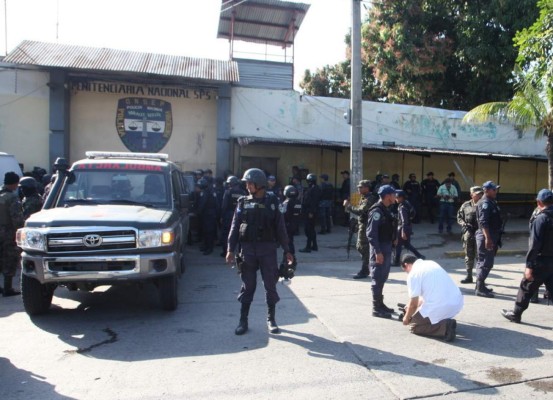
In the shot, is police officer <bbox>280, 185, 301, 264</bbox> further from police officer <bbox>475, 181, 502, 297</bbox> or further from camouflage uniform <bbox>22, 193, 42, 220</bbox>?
camouflage uniform <bbox>22, 193, 42, 220</bbox>

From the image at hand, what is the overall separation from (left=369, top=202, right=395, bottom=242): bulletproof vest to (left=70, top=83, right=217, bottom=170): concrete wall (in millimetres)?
10433

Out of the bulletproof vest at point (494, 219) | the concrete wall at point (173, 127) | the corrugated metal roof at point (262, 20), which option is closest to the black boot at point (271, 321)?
the bulletproof vest at point (494, 219)

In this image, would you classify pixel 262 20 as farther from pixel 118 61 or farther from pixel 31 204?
pixel 31 204

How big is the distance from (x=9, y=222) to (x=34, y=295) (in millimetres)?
1667

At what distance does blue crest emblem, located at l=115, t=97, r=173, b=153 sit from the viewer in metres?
15.3

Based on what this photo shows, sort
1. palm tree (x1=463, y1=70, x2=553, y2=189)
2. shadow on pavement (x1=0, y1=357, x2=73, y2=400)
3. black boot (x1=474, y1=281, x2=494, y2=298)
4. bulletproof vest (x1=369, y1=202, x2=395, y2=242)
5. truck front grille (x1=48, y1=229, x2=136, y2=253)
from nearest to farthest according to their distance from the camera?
1. shadow on pavement (x1=0, y1=357, x2=73, y2=400)
2. truck front grille (x1=48, y1=229, x2=136, y2=253)
3. bulletproof vest (x1=369, y1=202, x2=395, y2=242)
4. black boot (x1=474, y1=281, x2=494, y2=298)
5. palm tree (x1=463, y1=70, x2=553, y2=189)

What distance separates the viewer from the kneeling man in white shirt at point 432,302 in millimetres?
5145

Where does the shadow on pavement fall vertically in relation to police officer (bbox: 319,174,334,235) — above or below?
below

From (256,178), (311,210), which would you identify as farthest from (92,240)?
(311,210)

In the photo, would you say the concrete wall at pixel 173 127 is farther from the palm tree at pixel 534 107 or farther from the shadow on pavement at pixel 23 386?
the shadow on pavement at pixel 23 386

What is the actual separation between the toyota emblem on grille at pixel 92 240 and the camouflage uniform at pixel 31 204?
2.75 m

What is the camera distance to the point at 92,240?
5277 millimetres

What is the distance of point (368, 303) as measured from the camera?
22.0 feet

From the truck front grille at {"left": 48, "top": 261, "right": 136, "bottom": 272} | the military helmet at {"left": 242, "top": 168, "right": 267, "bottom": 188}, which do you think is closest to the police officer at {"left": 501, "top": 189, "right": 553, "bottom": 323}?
the military helmet at {"left": 242, "top": 168, "right": 267, "bottom": 188}
